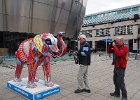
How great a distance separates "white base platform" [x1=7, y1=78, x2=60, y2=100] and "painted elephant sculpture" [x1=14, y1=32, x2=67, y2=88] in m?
0.22

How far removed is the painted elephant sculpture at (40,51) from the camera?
615 cm

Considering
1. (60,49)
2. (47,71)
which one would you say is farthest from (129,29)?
(60,49)

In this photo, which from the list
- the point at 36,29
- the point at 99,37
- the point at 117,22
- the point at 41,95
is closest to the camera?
the point at 41,95

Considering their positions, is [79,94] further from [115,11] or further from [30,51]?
[115,11]

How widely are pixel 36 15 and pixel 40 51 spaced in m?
15.9

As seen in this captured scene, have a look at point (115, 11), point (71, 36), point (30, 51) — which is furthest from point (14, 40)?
point (115, 11)

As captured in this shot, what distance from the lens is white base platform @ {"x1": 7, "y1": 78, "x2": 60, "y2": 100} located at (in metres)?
6.07

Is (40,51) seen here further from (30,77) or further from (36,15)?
(36,15)

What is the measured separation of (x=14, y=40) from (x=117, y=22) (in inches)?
1269

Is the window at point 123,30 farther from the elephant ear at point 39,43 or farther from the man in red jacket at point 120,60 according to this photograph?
the elephant ear at point 39,43

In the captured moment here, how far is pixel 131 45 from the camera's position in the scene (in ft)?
147

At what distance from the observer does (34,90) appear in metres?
6.26

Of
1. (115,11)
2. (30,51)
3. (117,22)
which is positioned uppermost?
(115,11)

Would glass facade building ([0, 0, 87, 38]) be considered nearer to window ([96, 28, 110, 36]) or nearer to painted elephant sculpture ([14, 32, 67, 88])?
painted elephant sculpture ([14, 32, 67, 88])
